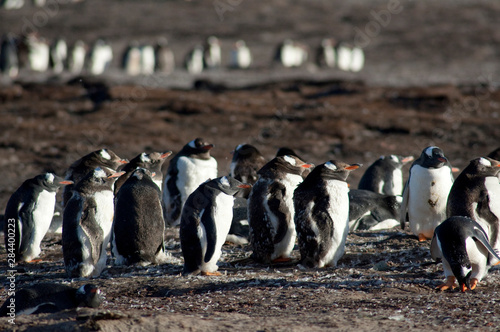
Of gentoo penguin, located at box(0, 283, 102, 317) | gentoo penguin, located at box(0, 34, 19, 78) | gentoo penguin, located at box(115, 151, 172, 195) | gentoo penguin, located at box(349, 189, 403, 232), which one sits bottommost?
gentoo penguin, located at box(0, 283, 102, 317)

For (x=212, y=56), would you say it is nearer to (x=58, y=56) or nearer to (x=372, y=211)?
(x=58, y=56)

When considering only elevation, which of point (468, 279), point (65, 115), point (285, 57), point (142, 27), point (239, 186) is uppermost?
point (142, 27)

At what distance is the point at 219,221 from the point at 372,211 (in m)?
2.82

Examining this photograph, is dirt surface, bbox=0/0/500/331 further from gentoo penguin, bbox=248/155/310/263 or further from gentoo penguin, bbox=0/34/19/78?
gentoo penguin, bbox=0/34/19/78

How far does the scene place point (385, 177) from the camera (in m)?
10.5

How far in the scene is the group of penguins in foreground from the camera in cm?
647

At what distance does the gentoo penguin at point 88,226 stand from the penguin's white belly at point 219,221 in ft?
3.40

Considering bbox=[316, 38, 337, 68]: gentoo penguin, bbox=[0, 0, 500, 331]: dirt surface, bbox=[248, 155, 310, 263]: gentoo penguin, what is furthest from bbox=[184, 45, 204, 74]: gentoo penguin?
bbox=[248, 155, 310, 263]: gentoo penguin

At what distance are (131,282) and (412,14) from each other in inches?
1408

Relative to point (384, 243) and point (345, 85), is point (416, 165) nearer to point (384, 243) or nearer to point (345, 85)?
point (384, 243)

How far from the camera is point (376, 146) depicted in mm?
16047

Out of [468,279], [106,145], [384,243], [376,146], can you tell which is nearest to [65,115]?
[106,145]

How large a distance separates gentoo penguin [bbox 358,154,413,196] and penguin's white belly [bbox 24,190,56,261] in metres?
4.80

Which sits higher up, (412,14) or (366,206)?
(412,14)
